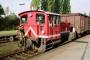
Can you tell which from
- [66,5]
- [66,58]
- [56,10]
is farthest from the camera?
[66,5]

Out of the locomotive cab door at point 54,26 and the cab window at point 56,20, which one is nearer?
the locomotive cab door at point 54,26

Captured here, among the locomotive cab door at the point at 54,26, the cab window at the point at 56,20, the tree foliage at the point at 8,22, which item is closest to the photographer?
the locomotive cab door at the point at 54,26

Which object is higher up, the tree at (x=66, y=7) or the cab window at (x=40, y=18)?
the tree at (x=66, y=7)

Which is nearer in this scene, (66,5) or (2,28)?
(2,28)

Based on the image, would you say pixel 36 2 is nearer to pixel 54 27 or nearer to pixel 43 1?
pixel 43 1

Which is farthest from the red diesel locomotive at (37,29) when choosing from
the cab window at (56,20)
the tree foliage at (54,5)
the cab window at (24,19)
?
the tree foliage at (54,5)

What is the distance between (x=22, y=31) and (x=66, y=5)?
161 ft

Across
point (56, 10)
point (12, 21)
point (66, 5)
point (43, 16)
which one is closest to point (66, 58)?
point (43, 16)

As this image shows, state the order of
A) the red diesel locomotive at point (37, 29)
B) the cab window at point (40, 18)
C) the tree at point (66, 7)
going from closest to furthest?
the red diesel locomotive at point (37, 29)
the cab window at point (40, 18)
the tree at point (66, 7)

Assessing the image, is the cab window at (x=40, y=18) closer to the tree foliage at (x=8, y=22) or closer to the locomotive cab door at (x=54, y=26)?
the locomotive cab door at (x=54, y=26)

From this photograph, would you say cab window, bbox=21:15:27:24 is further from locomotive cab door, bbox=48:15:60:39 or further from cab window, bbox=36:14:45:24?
locomotive cab door, bbox=48:15:60:39

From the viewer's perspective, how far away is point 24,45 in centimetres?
1294

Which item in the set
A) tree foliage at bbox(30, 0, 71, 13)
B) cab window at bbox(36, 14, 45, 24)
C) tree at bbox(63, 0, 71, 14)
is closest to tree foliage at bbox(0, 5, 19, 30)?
tree foliage at bbox(30, 0, 71, 13)

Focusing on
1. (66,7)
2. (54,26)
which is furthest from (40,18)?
(66,7)
